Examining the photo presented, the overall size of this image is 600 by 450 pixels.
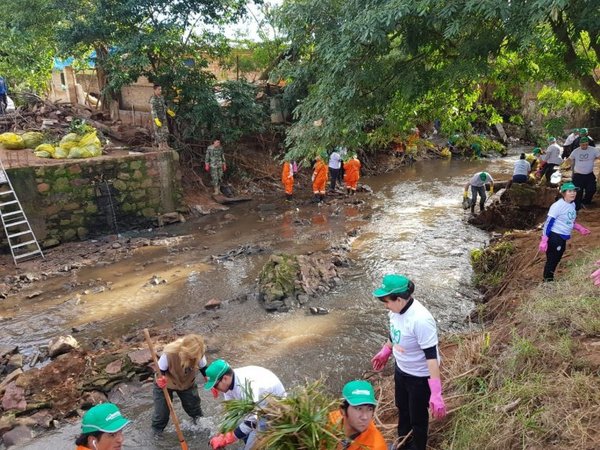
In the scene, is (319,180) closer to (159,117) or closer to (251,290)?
(159,117)

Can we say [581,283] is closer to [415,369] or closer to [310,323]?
[415,369]

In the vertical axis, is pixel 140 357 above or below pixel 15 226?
below

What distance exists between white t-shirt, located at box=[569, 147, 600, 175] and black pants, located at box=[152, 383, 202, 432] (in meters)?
8.37

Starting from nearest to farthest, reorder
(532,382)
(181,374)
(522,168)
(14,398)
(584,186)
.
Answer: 1. (532,382)
2. (181,374)
3. (14,398)
4. (584,186)
5. (522,168)

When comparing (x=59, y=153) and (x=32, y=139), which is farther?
(x=32, y=139)

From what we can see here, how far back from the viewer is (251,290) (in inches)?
330

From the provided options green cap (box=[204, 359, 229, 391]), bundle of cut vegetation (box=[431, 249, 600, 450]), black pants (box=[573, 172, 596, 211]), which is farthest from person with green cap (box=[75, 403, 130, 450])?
black pants (box=[573, 172, 596, 211])

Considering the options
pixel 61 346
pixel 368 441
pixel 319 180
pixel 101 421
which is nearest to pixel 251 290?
pixel 61 346

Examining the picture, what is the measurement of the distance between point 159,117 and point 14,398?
9.86m

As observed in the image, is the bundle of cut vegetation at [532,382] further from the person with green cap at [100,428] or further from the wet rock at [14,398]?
the wet rock at [14,398]

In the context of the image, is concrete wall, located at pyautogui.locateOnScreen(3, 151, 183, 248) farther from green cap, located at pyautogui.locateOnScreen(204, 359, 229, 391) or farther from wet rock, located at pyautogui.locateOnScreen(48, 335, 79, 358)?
green cap, located at pyautogui.locateOnScreen(204, 359, 229, 391)

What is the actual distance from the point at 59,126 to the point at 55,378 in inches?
430

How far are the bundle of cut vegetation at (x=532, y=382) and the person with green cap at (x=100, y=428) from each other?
8.12 ft

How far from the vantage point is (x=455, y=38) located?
7.24m
